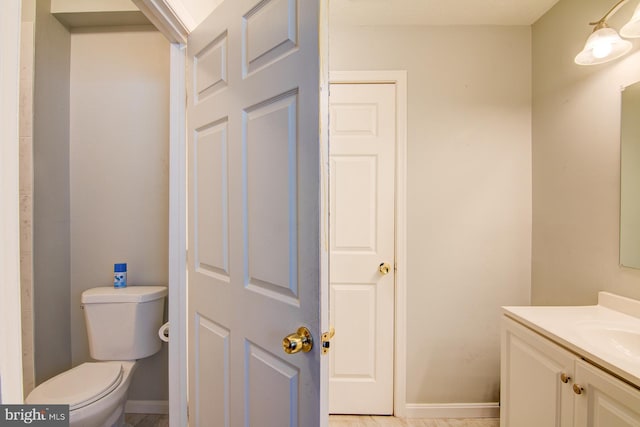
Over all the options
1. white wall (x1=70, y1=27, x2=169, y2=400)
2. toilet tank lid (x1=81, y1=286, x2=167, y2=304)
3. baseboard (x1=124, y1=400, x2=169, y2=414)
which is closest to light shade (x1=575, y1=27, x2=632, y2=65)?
white wall (x1=70, y1=27, x2=169, y2=400)

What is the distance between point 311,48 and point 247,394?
3.35 feet

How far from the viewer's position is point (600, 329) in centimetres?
113

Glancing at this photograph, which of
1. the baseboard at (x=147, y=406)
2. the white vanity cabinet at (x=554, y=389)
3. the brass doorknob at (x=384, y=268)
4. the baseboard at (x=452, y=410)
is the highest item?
the brass doorknob at (x=384, y=268)

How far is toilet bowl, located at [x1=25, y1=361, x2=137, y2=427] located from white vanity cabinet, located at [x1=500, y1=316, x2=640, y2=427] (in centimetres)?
179

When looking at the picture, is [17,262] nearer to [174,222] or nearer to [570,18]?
[174,222]

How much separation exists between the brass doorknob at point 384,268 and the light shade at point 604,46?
54.1 inches

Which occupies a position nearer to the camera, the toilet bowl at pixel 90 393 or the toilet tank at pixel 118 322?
the toilet bowl at pixel 90 393

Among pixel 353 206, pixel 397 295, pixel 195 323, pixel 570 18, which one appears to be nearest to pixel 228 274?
pixel 195 323

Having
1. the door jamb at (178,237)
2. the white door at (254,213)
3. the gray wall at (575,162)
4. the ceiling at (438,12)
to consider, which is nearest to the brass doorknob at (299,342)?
the white door at (254,213)

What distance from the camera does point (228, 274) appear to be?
3.31 feet

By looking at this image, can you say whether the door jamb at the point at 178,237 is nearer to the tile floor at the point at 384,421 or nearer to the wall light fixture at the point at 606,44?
the tile floor at the point at 384,421

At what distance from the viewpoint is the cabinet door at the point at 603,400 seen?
0.81 m

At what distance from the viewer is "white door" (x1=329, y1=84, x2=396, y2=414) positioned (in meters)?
1.85

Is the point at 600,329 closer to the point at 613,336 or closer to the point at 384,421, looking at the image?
the point at 613,336
